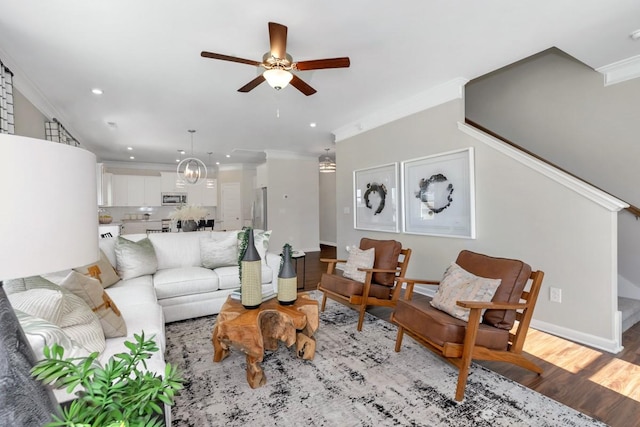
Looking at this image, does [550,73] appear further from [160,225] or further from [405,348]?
[160,225]

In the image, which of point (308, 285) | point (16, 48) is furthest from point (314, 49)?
point (308, 285)

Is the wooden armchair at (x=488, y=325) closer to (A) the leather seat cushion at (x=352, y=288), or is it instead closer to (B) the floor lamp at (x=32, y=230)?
(A) the leather seat cushion at (x=352, y=288)

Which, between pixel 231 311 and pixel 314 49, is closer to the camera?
pixel 231 311

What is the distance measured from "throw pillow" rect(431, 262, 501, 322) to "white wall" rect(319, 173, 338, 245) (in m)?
7.14

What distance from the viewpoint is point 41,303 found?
130 cm

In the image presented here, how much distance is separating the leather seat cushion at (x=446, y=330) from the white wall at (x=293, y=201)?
5.85 meters

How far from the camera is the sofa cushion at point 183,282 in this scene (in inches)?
123

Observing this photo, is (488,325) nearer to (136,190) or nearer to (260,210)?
(260,210)

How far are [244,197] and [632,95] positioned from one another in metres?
8.80

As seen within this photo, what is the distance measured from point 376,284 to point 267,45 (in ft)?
8.70

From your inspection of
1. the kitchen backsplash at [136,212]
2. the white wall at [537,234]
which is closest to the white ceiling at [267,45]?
the white wall at [537,234]

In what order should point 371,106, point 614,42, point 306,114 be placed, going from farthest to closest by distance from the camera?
1. point 306,114
2. point 371,106
3. point 614,42

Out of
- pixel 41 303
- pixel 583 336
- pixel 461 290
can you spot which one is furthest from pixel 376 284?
pixel 41 303

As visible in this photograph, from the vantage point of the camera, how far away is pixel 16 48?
2846 mm
